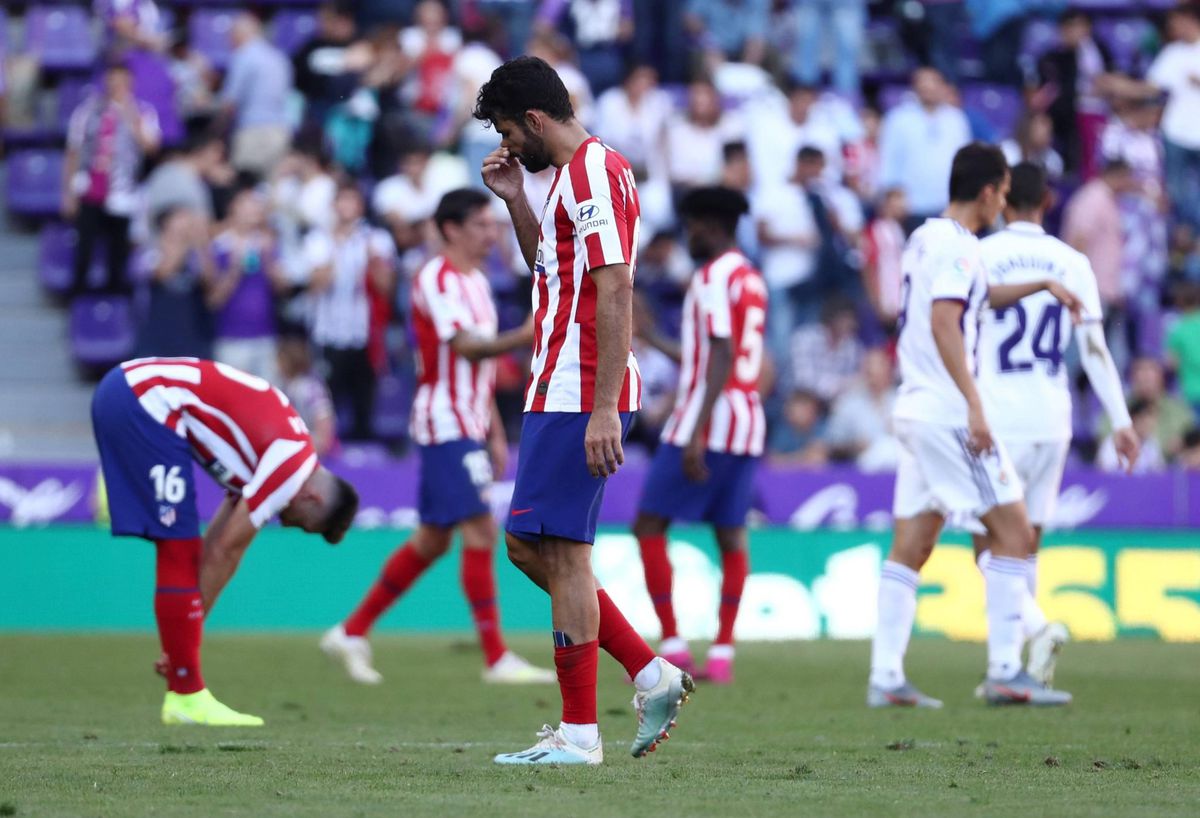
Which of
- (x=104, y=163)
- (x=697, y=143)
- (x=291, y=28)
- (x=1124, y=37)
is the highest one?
(x=1124, y=37)

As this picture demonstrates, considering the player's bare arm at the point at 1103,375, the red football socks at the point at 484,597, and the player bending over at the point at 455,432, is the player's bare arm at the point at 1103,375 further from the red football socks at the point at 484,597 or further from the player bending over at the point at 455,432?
the red football socks at the point at 484,597

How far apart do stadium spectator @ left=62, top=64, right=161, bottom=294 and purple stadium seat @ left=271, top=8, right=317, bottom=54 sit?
2.77 m

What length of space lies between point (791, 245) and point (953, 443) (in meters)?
8.90

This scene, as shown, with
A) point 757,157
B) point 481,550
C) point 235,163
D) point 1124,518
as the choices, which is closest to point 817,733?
point 481,550

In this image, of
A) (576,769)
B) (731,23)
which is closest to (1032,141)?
(731,23)

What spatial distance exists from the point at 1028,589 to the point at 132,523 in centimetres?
475

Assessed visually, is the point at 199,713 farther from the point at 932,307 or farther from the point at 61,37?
A: the point at 61,37

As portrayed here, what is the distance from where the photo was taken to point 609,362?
6.26 metres

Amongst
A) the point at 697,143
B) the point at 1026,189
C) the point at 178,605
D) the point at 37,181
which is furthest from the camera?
the point at 37,181

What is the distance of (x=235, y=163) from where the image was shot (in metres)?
18.4

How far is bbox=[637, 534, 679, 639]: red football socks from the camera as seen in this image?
10.6m

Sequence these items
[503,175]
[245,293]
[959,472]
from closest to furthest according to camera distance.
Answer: [503,175], [959,472], [245,293]

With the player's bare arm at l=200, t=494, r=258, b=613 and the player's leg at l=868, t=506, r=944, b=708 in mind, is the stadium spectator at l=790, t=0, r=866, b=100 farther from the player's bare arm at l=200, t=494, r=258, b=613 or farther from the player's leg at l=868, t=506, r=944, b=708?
the player's bare arm at l=200, t=494, r=258, b=613

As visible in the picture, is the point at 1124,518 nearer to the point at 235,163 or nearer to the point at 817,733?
the point at 817,733
